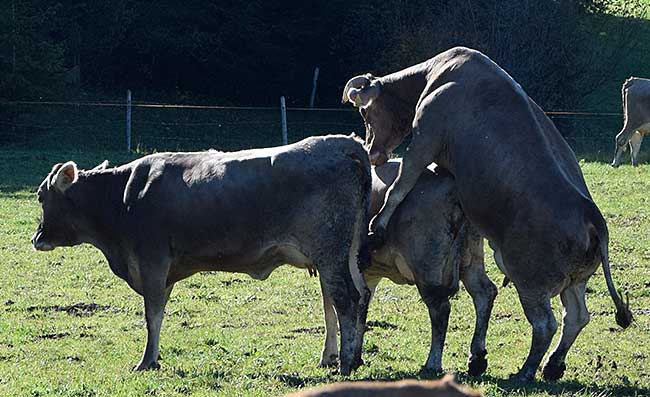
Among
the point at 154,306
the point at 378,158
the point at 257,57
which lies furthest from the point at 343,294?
the point at 257,57

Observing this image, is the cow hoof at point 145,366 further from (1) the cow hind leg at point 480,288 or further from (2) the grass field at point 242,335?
(1) the cow hind leg at point 480,288

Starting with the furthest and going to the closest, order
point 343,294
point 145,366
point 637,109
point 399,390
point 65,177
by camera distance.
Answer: point 637,109 → point 65,177 → point 145,366 → point 343,294 → point 399,390

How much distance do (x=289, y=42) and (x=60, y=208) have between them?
32917 mm

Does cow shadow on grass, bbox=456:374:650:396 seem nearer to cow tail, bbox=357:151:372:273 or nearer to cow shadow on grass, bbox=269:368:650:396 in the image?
cow shadow on grass, bbox=269:368:650:396

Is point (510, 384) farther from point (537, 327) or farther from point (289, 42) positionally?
point (289, 42)

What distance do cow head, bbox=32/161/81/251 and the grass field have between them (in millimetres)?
986

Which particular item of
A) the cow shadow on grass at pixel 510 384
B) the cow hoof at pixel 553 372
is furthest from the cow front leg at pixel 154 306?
the cow hoof at pixel 553 372

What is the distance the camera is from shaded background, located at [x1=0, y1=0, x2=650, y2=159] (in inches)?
1443

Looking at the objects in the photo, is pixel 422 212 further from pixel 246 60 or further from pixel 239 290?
pixel 246 60

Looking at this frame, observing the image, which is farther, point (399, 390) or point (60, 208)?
point (60, 208)

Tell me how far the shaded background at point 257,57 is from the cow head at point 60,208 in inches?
910

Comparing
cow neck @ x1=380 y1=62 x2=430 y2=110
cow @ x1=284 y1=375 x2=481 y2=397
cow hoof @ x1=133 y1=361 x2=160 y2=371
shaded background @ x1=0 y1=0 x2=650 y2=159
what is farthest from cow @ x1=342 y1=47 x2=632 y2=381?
shaded background @ x1=0 y1=0 x2=650 y2=159

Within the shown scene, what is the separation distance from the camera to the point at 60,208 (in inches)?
442

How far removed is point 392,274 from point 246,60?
33696 millimetres
